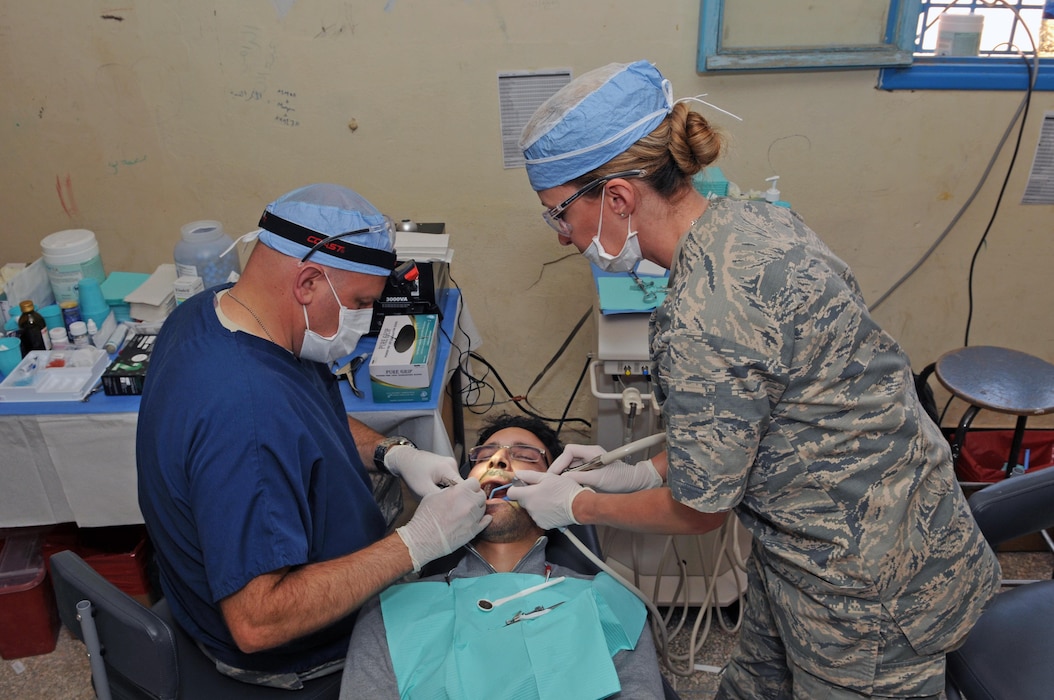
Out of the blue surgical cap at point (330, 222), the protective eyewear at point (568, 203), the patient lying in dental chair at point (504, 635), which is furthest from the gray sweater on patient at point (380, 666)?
the protective eyewear at point (568, 203)

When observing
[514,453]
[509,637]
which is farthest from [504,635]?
[514,453]

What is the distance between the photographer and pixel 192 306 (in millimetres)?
1409

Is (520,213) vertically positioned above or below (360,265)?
below

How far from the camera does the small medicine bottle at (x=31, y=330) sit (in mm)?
2238

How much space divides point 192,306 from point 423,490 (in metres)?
0.64

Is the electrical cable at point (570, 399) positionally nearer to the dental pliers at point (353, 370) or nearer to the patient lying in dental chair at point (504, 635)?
the dental pliers at point (353, 370)

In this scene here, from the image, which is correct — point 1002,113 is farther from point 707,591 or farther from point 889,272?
point 707,591

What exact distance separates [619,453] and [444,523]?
0.38 metres

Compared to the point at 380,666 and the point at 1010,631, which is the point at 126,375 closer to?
the point at 380,666

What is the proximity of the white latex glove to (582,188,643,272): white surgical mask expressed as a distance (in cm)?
53

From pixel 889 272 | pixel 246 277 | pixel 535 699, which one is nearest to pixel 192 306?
pixel 246 277

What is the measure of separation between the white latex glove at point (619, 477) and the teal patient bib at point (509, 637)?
205 mm

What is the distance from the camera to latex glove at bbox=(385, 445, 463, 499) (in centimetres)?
174

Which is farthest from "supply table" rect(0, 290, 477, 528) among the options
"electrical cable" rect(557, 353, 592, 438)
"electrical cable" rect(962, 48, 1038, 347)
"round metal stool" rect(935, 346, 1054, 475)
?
"electrical cable" rect(962, 48, 1038, 347)
